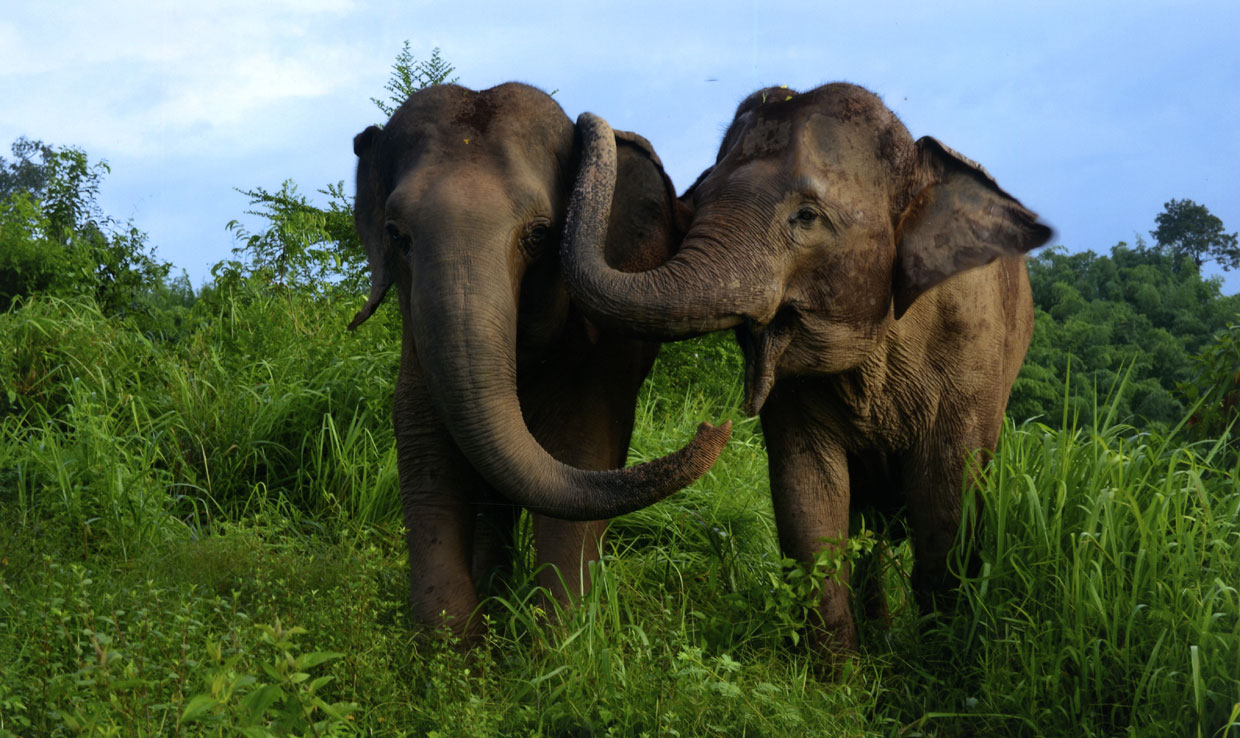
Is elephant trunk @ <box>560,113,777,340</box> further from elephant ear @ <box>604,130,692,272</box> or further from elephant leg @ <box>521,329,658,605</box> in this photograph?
elephant leg @ <box>521,329,658,605</box>

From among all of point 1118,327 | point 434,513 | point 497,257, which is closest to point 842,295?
point 497,257

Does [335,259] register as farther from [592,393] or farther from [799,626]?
[799,626]

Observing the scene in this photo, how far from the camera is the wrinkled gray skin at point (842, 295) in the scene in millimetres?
3929

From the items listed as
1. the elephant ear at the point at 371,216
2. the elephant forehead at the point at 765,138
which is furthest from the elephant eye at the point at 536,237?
the elephant forehead at the point at 765,138

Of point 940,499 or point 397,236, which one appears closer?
point 397,236

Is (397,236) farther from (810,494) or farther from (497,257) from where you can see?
(810,494)

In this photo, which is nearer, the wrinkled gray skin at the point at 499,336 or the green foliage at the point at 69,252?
the wrinkled gray skin at the point at 499,336

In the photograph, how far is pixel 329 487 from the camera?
6664 mm

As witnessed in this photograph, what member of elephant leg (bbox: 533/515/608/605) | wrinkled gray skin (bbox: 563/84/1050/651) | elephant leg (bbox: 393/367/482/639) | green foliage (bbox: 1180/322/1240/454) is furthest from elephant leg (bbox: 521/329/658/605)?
green foliage (bbox: 1180/322/1240/454)

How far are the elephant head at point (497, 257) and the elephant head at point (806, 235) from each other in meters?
0.18

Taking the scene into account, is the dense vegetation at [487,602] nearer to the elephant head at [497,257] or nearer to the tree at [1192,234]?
the elephant head at [497,257]

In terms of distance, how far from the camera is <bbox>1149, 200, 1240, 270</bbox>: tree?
23.2m

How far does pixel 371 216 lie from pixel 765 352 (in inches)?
61.5

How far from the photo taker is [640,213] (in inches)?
175
